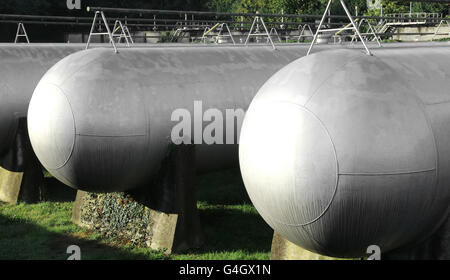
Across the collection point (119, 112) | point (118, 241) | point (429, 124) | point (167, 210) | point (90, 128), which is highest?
point (429, 124)

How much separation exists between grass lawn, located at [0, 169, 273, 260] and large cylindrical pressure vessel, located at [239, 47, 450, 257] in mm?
4133

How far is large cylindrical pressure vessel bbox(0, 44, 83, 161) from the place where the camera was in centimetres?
1522

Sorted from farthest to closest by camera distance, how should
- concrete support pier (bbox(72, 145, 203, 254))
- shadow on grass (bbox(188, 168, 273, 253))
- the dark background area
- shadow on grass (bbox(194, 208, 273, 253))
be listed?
the dark background area → shadow on grass (bbox(188, 168, 273, 253)) → shadow on grass (bbox(194, 208, 273, 253)) → concrete support pier (bbox(72, 145, 203, 254))

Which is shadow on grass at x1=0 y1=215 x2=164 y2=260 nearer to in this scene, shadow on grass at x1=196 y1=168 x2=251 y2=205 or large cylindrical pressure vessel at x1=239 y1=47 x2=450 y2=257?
shadow on grass at x1=196 y1=168 x2=251 y2=205

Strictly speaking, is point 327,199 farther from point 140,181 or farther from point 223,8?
point 223,8

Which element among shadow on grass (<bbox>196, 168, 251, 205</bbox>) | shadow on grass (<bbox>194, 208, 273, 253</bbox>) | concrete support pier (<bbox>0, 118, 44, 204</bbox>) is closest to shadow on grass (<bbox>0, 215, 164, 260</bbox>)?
shadow on grass (<bbox>194, 208, 273, 253</bbox>)

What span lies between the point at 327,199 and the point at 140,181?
538 centimetres

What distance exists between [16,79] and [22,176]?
8.20ft

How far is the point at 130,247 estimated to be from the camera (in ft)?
39.4

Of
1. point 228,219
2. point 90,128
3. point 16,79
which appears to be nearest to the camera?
point 90,128

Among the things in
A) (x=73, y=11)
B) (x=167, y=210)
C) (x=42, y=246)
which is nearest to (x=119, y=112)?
(x=167, y=210)

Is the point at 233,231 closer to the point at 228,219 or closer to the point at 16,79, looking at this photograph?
the point at 228,219

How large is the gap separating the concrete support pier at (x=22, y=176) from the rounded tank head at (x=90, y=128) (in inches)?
192

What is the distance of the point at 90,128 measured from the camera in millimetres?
10617
